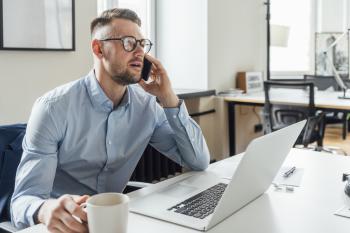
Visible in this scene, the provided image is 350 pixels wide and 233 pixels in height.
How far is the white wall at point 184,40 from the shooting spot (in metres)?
3.54

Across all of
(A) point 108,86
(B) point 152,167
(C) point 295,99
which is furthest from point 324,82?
(A) point 108,86

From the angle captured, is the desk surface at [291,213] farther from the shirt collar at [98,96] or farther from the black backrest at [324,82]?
the black backrest at [324,82]

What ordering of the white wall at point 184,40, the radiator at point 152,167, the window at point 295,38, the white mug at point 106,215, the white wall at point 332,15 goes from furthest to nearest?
1. the white wall at point 332,15
2. the window at point 295,38
3. the white wall at point 184,40
4. the radiator at point 152,167
5. the white mug at point 106,215

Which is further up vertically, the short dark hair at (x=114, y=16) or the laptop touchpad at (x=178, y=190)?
the short dark hair at (x=114, y=16)

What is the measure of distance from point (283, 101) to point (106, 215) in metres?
2.89

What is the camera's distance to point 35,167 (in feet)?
3.79

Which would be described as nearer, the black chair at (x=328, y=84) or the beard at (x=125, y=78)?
the beard at (x=125, y=78)

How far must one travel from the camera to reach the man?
1211 millimetres

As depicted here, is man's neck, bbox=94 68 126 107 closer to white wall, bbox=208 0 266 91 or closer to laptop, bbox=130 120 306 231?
laptop, bbox=130 120 306 231

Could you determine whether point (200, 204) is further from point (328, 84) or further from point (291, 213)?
point (328, 84)

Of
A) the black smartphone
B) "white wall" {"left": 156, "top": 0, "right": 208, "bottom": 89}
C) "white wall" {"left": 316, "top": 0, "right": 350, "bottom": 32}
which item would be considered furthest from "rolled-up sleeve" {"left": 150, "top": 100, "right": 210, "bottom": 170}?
"white wall" {"left": 316, "top": 0, "right": 350, "bottom": 32}

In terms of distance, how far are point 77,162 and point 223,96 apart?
2487 millimetres

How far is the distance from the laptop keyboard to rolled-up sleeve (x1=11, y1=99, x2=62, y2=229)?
357 millimetres

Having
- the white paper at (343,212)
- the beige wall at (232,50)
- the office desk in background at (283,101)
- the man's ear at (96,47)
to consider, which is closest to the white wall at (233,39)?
the beige wall at (232,50)
